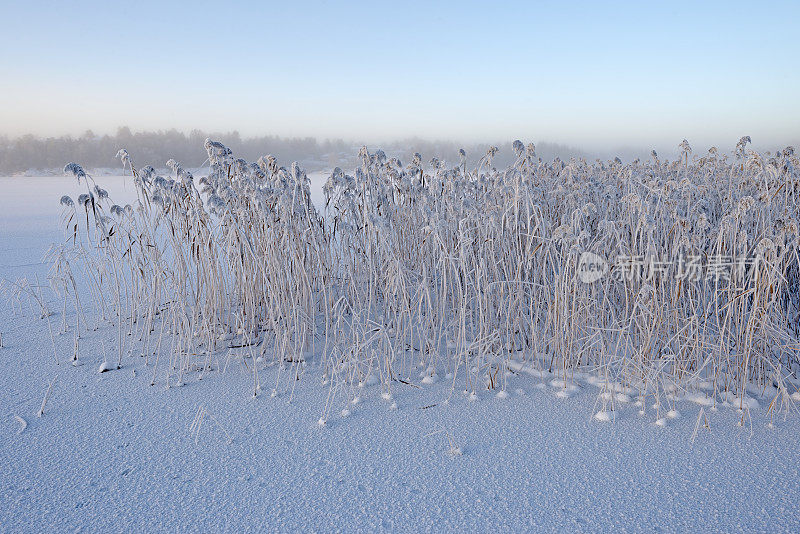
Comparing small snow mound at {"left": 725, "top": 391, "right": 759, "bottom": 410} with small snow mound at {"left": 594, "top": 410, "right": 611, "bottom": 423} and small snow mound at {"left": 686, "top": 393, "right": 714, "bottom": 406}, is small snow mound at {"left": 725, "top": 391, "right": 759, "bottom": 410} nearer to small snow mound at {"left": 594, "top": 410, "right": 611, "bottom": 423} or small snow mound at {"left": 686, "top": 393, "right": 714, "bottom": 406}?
small snow mound at {"left": 686, "top": 393, "right": 714, "bottom": 406}

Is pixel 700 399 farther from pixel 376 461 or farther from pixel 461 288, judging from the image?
pixel 376 461

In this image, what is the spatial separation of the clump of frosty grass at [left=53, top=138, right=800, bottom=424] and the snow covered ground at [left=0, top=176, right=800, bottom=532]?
0.53 ft

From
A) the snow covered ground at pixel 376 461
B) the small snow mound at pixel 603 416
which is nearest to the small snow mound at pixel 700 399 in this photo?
the snow covered ground at pixel 376 461

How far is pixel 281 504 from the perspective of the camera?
147 centimetres

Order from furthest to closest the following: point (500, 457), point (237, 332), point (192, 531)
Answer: point (237, 332)
point (500, 457)
point (192, 531)

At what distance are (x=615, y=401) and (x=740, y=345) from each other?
599 mm

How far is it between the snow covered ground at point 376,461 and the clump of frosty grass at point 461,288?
16 centimetres

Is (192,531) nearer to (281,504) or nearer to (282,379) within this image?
(281,504)

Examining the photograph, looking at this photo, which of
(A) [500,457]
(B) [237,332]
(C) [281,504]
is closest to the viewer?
(C) [281,504]

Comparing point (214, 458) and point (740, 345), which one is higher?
point (740, 345)

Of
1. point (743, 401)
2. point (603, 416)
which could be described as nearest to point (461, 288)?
point (603, 416)

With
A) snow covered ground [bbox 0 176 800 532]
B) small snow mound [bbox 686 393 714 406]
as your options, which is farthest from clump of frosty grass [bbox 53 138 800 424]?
snow covered ground [bbox 0 176 800 532]

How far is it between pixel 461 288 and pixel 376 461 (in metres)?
1.05

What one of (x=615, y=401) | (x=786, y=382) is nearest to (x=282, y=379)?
(x=615, y=401)
